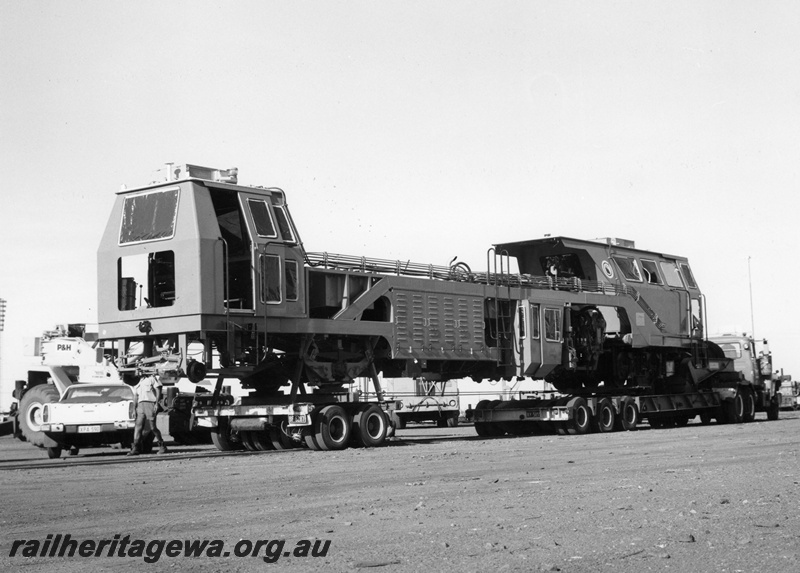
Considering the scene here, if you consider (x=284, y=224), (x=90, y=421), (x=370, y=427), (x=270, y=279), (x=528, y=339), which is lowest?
(x=370, y=427)

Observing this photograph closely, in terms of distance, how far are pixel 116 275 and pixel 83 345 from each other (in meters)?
9.70

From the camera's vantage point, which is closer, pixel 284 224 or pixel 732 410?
pixel 284 224

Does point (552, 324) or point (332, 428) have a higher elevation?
point (552, 324)

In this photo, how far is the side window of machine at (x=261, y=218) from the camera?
20.9m

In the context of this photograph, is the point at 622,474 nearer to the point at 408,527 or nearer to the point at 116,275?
the point at 408,527

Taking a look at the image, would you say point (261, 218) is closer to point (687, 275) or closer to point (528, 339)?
point (528, 339)

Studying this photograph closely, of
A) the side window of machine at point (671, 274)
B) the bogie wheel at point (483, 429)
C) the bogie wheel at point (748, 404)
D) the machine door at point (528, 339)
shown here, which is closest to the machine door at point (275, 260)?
the machine door at point (528, 339)

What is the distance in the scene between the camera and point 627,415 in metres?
28.2

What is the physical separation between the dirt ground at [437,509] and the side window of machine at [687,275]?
43.6ft

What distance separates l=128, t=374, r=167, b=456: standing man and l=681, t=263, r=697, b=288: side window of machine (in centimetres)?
1790

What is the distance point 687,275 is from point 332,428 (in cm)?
1577

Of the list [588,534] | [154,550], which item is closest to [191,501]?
[154,550]

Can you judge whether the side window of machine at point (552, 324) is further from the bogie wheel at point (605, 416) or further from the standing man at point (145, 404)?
the standing man at point (145, 404)

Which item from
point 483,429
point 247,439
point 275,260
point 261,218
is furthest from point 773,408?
point 261,218
